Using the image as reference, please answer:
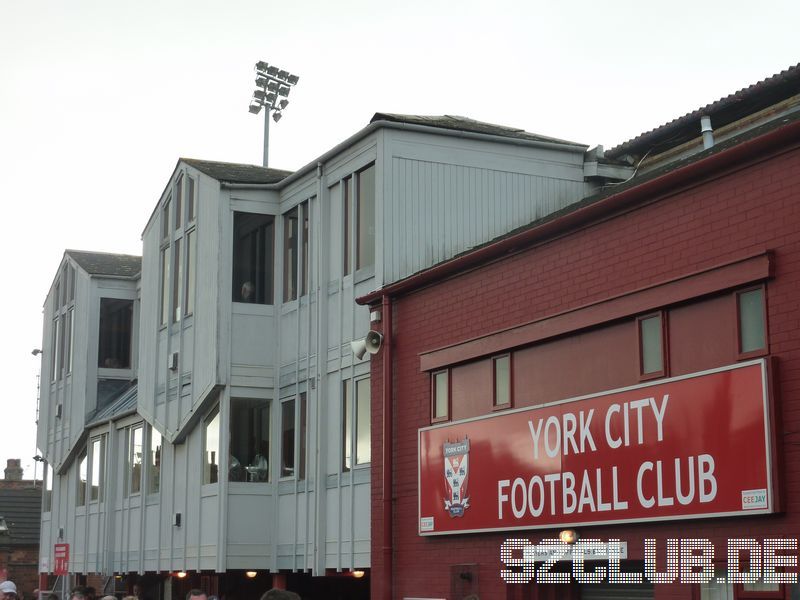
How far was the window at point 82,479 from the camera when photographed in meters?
30.7

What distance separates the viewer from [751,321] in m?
12.8

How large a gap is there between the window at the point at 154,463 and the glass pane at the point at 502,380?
11.0 metres

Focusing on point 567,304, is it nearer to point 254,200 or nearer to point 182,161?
point 254,200

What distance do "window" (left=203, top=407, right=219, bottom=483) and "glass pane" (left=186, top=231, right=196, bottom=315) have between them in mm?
2138

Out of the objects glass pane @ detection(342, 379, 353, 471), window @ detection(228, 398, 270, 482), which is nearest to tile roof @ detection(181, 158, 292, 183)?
window @ detection(228, 398, 270, 482)

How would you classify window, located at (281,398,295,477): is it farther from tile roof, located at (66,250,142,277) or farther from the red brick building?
tile roof, located at (66,250,142,277)

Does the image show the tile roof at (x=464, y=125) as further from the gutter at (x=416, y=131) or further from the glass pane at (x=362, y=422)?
the glass pane at (x=362, y=422)

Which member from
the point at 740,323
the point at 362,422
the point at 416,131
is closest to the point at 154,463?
the point at 362,422

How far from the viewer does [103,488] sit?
29.0m

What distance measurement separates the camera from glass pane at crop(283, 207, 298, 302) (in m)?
22.2

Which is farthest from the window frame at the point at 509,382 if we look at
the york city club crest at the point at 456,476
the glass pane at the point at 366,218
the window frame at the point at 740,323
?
the window frame at the point at 740,323

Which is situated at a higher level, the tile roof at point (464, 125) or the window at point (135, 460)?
the tile roof at point (464, 125)

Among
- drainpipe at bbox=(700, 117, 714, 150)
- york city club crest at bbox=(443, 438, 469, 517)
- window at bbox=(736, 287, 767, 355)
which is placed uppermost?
drainpipe at bbox=(700, 117, 714, 150)

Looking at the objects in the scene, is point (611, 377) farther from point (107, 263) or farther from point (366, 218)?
point (107, 263)
